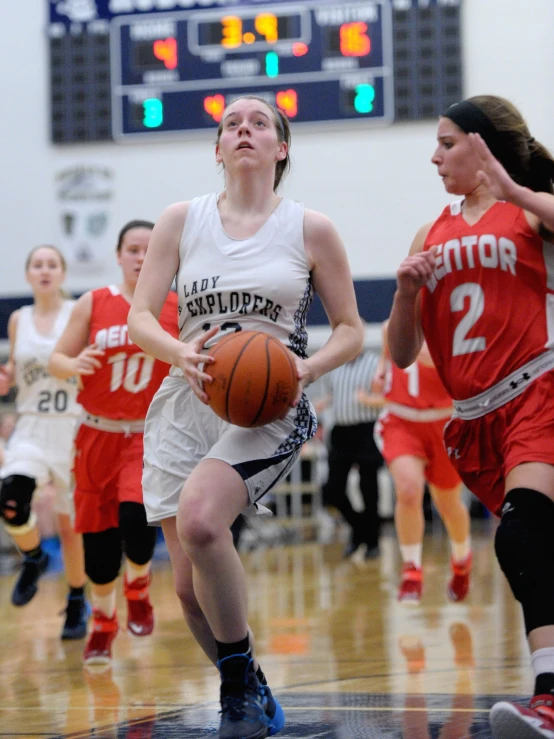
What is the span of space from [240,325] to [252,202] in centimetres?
41

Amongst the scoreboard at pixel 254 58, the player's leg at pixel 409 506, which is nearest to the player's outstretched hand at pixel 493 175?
the player's leg at pixel 409 506

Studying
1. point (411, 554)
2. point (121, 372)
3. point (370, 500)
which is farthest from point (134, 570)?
point (370, 500)

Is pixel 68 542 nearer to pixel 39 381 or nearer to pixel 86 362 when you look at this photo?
pixel 39 381

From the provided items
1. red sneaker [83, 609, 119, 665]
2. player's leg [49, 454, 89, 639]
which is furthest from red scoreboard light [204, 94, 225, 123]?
red sneaker [83, 609, 119, 665]

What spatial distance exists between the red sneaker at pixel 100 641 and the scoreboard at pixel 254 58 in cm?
784

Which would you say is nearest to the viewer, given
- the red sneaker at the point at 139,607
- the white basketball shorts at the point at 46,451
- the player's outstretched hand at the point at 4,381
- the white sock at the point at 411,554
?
the red sneaker at the point at 139,607

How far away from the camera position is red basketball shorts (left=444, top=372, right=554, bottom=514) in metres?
3.02

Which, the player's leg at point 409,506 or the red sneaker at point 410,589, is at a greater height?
the player's leg at point 409,506

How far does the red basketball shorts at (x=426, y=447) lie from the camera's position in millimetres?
6641

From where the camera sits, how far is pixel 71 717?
3.84 meters

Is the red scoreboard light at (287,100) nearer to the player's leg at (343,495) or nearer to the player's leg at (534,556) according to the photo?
the player's leg at (343,495)

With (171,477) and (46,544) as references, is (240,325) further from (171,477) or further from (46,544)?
(46,544)

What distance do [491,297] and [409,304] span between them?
0.23 meters

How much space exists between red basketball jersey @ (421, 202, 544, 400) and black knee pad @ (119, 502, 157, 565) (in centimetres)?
195
